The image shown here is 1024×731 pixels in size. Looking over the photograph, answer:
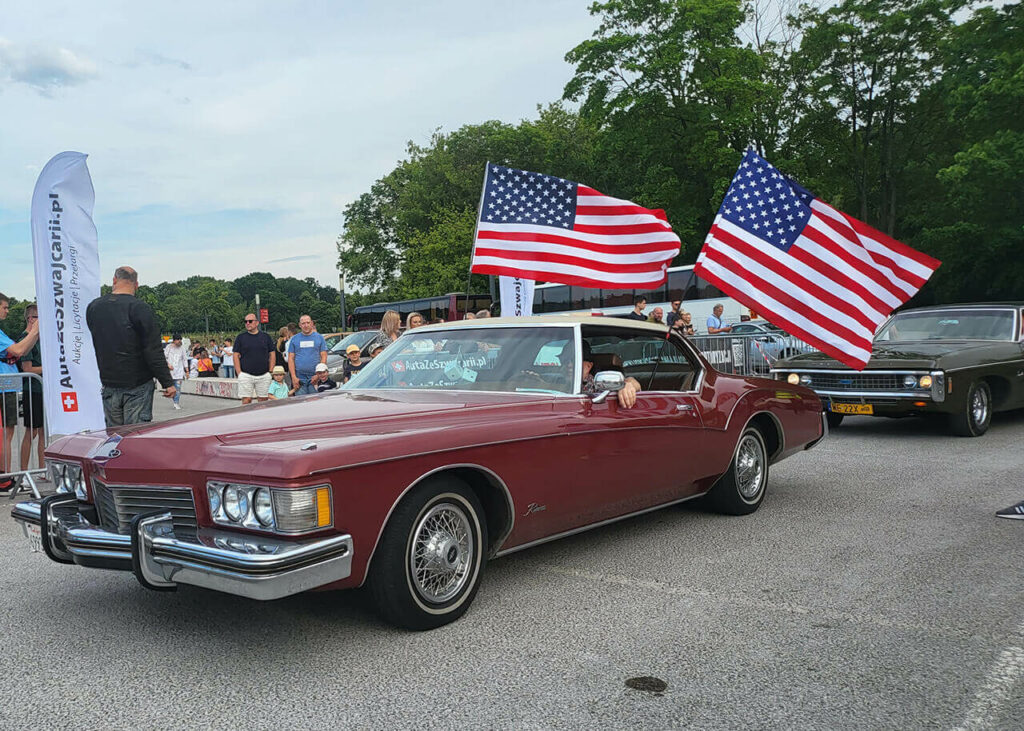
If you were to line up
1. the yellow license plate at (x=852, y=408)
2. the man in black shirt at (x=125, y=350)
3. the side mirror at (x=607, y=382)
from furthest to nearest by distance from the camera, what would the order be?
the yellow license plate at (x=852, y=408), the man in black shirt at (x=125, y=350), the side mirror at (x=607, y=382)

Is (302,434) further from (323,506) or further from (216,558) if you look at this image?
(216,558)

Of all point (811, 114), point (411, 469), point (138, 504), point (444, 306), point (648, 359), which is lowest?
point (138, 504)

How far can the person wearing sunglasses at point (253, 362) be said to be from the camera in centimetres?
1220

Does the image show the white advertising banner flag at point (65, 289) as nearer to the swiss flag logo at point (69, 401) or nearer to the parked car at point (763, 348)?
the swiss flag logo at point (69, 401)

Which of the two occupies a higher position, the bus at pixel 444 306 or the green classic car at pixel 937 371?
the bus at pixel 444 306

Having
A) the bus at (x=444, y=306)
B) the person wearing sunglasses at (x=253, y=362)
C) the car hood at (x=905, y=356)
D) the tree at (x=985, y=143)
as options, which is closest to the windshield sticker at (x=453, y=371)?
the car hood at (x=905, y=356)

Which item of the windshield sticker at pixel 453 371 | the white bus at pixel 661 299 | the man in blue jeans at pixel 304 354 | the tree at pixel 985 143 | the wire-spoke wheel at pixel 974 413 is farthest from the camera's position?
the white bus at pixel 661 299

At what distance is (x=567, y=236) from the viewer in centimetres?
876

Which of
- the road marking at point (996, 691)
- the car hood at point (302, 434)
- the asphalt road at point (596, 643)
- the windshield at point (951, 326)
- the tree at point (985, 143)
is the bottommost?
the road marking at point (996, 691)

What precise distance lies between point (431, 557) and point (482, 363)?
1.52 metres

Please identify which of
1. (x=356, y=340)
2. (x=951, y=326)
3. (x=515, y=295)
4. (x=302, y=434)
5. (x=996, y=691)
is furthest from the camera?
(x=356, y=340)

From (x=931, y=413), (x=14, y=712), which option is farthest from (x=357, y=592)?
(x=931, y=413)

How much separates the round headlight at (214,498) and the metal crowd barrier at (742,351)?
442 inches

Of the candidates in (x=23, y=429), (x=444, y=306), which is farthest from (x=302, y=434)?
(x=444, y=306)
